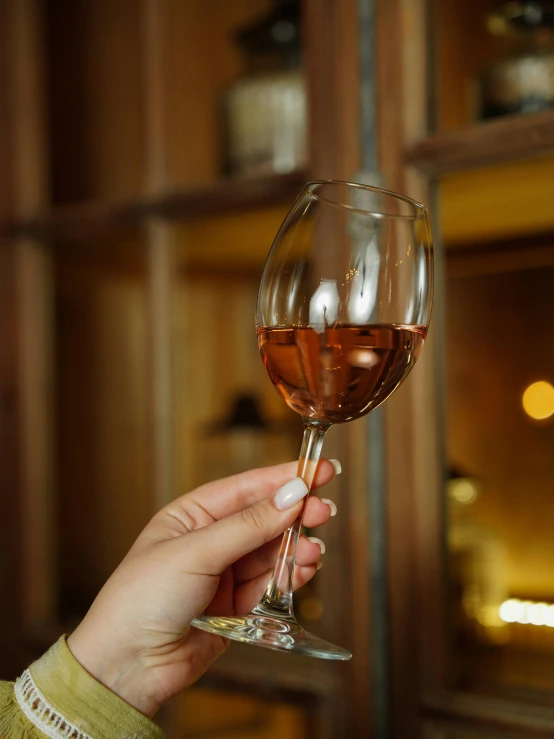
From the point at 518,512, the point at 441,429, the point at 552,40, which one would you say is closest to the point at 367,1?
the point at 552,40

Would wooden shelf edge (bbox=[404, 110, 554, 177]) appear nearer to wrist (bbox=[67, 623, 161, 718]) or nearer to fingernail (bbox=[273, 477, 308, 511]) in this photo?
fingernail (bbox=[273, 477, 308, 511])

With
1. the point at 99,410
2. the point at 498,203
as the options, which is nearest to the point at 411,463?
the point at 498,203

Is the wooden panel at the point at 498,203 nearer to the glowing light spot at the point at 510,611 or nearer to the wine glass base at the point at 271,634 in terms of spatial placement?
the glowing light spot at the point at 510,611

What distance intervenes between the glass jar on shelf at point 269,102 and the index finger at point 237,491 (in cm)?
56

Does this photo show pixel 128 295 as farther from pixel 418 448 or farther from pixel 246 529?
pixel 246 529

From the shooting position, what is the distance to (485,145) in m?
1.04

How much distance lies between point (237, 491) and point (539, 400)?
39 cm

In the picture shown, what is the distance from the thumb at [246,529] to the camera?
2.26ft

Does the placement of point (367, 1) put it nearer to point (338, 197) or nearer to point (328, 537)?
point (338, 197)

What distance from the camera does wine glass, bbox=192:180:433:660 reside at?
0.65 m

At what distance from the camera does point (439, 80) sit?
1.12 meters

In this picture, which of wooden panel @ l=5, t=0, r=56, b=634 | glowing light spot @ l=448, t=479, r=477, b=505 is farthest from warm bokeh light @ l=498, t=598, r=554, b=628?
wooden panel @ l=5, t=0, r=56, b=634

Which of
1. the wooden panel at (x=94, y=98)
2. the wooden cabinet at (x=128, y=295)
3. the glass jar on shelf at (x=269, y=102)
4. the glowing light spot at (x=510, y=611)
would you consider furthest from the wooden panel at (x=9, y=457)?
the glowing light spot at (x=510, y=611)

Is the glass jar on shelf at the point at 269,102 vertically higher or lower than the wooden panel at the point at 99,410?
higher
